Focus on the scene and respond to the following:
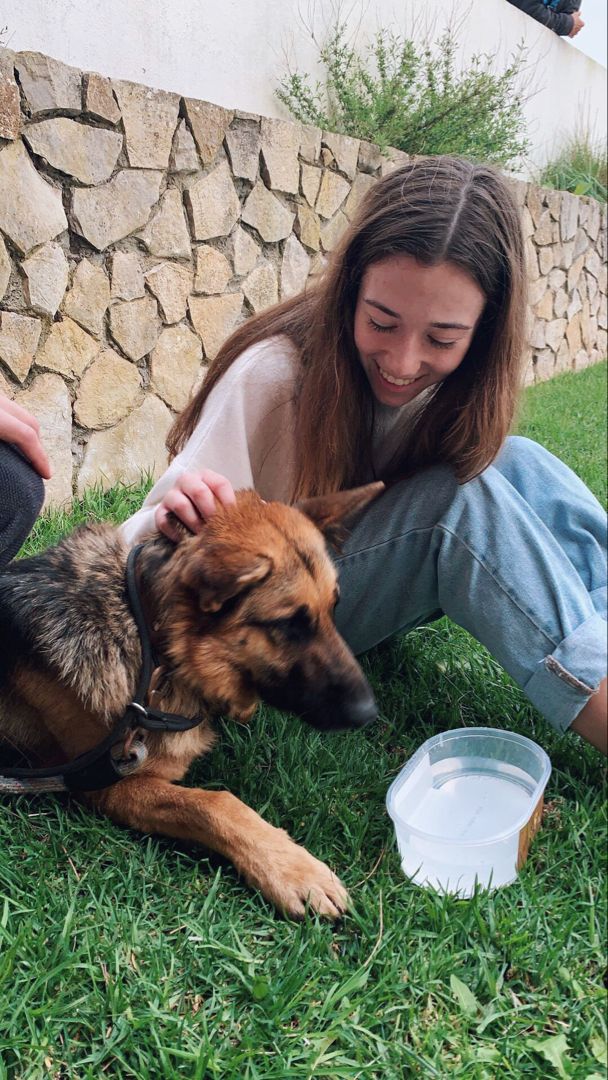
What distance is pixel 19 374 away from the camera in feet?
12.9

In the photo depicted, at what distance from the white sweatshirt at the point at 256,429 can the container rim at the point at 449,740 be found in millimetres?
946

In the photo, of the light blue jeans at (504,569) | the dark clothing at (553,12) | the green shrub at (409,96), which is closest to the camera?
the light blue jeans at (504,569)

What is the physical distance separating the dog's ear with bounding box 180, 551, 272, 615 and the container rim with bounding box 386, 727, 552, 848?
2.35 feet

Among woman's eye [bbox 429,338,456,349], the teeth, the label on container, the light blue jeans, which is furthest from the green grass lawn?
woman's eye [bbox 429,338,456,349]

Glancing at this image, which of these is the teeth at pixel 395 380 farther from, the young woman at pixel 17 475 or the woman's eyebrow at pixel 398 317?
the young woman at pixel 17 475

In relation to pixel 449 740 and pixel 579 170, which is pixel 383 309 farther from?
pixel 579 170

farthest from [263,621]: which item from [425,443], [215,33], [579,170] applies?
[579,170]

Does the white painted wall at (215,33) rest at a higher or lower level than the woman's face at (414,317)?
higher

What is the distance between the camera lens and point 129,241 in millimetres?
4395

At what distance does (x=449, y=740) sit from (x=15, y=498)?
1494mm

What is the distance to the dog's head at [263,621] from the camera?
81.8 inches

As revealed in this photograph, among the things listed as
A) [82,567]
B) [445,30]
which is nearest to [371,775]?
[82,567]

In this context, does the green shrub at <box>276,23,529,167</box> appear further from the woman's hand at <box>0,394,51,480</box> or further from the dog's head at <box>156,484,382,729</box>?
the dog's head at <box>156,484,382,729</box>

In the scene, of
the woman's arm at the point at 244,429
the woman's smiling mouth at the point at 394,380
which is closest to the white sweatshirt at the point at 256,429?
the woman's arm at the point at 244,429
